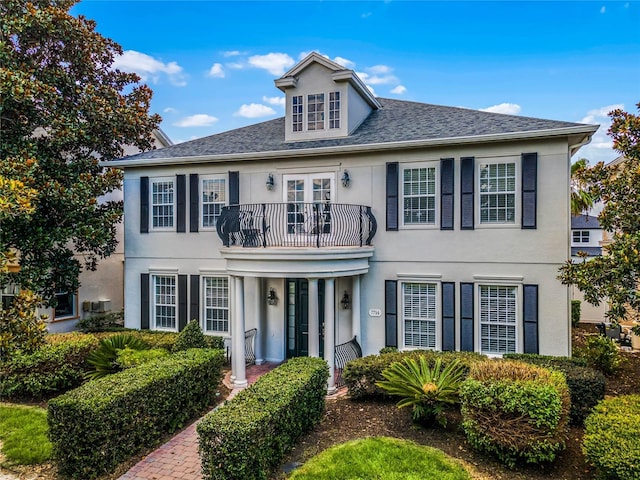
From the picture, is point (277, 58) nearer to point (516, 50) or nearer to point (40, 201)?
point (516, 50)

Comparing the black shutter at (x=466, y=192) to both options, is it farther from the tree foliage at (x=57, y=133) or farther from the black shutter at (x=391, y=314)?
the tree foliage at (x=57, y=133)

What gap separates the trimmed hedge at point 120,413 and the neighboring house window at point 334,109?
24.4ft

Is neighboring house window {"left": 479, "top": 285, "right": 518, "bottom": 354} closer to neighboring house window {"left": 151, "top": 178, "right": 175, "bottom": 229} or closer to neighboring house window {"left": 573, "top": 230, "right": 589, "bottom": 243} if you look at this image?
neighboring house window {"left": 151, "top": 178, "right": 175, "bottom": 229}

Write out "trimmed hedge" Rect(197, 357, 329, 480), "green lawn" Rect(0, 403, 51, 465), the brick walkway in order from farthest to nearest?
"green lawn" Rect(0, 403, 51, 465) < the brick walkway < "trimmed hedge" Rect(197, 357, 329, 480)

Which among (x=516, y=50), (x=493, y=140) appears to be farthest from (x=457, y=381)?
(x=516, y=50)

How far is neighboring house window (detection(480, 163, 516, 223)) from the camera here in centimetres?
942

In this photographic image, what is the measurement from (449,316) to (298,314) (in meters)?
4.10

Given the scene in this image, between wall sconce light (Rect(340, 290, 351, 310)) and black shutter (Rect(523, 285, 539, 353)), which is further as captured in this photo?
wall sconce light (Rect(340, 290, 351, 310))

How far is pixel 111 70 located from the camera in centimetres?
1464

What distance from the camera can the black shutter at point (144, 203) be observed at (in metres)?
12.4

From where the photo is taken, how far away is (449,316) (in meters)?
9.82

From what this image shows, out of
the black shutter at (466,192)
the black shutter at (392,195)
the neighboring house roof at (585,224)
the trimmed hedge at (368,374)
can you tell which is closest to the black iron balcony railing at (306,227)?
the black shutter at (392,195)

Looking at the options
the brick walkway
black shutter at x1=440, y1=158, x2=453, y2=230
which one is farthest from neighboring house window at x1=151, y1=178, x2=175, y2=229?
black shutter at x1=440, y1=158, x2=453, y2=230

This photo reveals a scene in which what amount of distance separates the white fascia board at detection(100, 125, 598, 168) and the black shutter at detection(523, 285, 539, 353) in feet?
11.5
